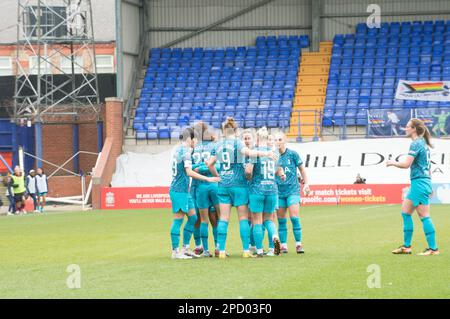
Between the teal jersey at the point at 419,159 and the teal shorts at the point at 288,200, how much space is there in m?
2.09

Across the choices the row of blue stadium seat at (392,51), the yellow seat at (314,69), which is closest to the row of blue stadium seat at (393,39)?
the row of blue stadium seat at (392,51)

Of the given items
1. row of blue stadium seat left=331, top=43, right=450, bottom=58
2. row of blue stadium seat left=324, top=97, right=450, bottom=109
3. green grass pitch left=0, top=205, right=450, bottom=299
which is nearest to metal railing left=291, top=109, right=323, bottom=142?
row of blue stadium seat left=324, top=97, right=450, bottom=109

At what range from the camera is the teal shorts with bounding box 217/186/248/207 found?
1603 cm

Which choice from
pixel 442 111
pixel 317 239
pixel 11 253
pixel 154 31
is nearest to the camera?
pixel 11 253

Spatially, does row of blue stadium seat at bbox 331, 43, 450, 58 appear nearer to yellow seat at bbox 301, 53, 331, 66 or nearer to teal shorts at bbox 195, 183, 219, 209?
yellow seat at bbox 301, 53, 331, 66

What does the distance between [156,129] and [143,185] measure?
407 cm

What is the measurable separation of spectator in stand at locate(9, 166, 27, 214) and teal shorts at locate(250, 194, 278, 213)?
2315 centimetres

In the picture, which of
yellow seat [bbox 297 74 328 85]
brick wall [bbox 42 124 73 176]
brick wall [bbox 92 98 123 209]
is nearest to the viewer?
brick wall [bbox 92 98 123 209]

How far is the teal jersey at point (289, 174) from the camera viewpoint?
17.0m

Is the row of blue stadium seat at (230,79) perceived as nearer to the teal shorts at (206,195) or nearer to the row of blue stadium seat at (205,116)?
the row of blue stadium seat at (205,116)

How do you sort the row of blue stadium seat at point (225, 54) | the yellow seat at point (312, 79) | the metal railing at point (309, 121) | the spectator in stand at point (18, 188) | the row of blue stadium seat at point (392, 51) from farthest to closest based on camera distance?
the row of blue stadium seat at point (225, 54), the yellow seat at point (312, 79), the row of blue stadium seat at point (392, 51), the metal railing at point (309, 121), the spectator in stand at point (18, 188)

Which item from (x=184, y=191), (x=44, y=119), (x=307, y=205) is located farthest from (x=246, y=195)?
(x=44, y=119)

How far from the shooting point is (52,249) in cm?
1934
